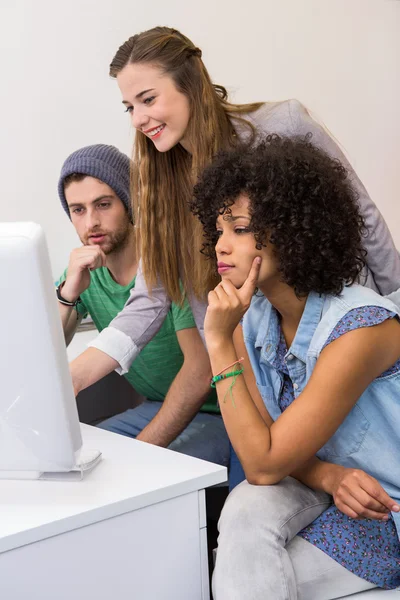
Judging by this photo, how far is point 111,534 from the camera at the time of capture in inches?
38.1

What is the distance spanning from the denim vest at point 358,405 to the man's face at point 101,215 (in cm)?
81

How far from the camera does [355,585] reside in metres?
1.09

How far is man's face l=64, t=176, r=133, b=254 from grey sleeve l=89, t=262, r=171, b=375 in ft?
0.67

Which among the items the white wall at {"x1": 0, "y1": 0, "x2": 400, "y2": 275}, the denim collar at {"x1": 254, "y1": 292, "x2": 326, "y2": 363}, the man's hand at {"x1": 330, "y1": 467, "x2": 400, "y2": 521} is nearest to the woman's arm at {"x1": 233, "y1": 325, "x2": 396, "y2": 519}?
the man's hand at {"x1": 330, "y1": 467, "x2": 400, "y2": 521}

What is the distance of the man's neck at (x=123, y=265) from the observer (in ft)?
6.46

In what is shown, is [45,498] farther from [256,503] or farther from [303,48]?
[303,48]

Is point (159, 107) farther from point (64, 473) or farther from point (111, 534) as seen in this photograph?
point (111, 534)

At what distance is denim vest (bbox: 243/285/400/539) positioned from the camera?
1.18m

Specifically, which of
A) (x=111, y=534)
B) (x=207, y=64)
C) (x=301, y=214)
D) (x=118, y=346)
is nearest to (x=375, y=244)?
(x=301, y=214)

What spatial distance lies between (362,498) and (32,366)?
50cm

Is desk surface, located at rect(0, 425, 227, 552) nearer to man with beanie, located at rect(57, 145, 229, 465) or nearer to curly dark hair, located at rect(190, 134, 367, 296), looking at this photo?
curly dark hair, located at rect(190, 134, 367, 296)

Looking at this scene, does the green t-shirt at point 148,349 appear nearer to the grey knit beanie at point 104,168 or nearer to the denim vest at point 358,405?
the grey knit beanie at point 104,168

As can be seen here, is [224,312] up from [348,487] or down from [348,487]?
up

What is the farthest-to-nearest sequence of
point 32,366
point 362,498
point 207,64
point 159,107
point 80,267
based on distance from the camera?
point 207,64, point 80,267, point 159,107, point 362,498, point 32,366
